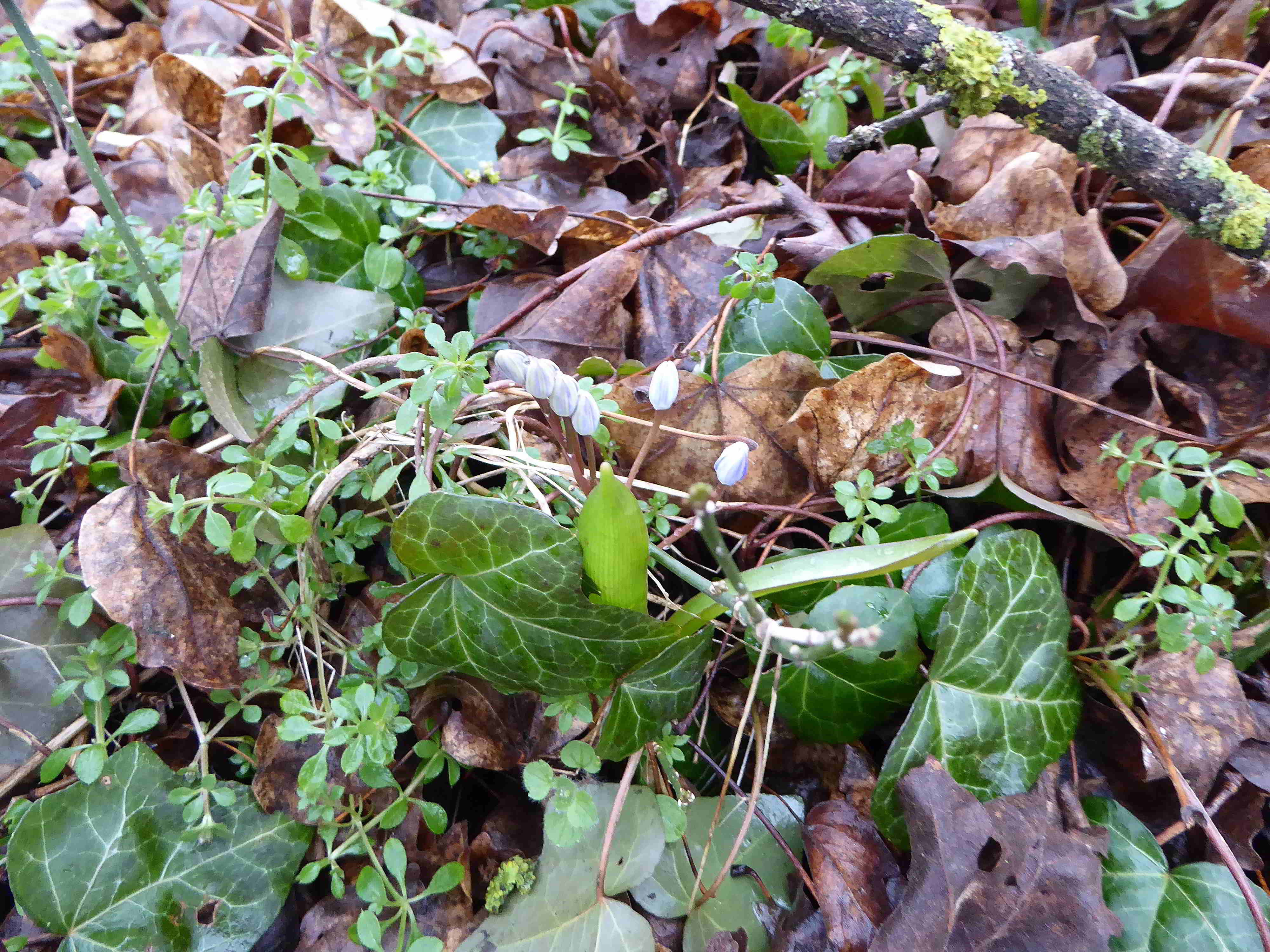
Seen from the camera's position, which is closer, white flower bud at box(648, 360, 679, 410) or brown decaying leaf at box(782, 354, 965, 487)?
white flower bud at box(648, 360, 679, 410)

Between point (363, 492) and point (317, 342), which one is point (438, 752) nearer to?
point (363, 492)

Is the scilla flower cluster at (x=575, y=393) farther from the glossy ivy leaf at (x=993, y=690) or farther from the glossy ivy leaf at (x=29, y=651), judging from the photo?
the glossy ivy leaf at (x=29, y=651)

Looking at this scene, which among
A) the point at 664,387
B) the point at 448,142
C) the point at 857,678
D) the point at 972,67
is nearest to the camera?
the point at 664,387

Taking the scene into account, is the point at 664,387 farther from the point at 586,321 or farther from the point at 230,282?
the point at 230,282

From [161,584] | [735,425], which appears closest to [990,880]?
[735,425]

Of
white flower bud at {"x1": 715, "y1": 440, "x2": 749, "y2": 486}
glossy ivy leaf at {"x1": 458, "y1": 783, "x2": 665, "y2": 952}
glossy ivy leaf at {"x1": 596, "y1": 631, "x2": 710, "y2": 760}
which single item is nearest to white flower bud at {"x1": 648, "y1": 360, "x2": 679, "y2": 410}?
white flower bud at {"x1": 715, "y1": 440, "x2": 749, "y2": 486}

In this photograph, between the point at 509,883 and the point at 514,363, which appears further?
the point at 509,883

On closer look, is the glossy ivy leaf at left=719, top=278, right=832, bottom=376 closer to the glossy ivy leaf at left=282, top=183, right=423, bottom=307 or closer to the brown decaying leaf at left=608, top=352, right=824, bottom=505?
the brown decaying leaf at left=608, top=352, right=824, bottom=505
